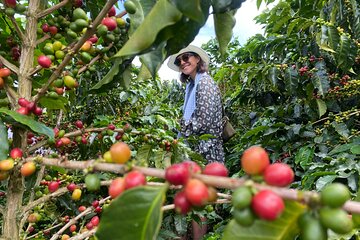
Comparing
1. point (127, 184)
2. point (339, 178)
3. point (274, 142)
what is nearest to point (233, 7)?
point (127, 184)

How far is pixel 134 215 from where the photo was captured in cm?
58

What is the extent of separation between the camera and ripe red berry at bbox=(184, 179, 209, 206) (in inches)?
20.1

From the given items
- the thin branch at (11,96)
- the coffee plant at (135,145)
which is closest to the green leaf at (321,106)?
the coffee plant at (135,145)

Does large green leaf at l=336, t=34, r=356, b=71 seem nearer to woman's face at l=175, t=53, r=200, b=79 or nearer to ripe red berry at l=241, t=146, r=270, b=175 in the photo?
woman's face at l=175, t=53, r=200, b=79

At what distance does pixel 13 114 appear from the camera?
1.00 metres

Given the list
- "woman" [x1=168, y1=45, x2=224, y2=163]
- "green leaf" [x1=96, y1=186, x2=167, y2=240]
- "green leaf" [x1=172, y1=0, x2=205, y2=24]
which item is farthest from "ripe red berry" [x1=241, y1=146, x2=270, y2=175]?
"woman" [x1=168, y1=45, x2=224, y2=163]

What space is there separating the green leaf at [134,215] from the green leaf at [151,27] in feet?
0.93

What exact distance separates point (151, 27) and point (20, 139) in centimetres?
71

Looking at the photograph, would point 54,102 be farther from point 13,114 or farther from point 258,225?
point 258,225

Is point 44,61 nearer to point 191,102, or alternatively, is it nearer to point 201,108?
point 201,108

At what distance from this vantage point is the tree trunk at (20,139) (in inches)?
46.1

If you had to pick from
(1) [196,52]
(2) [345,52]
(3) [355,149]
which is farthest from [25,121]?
(1) [196,52]

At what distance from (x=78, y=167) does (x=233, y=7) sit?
58 centimetres

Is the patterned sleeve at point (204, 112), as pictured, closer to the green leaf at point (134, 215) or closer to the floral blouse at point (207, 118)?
the floral blouse at point (207, 118)
